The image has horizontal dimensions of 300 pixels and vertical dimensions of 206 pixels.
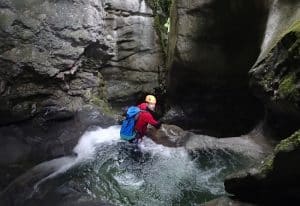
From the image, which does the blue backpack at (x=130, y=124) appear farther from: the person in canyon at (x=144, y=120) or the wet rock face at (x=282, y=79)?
the wet rock face at (x=282, y=79)

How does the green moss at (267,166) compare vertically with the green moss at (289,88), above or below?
below

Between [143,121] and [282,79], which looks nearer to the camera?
[282,79]

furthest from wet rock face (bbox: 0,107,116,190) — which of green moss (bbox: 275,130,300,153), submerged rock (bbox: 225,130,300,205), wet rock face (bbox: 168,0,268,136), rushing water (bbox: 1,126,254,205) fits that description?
green moss (bbox: 275,130,300,153)

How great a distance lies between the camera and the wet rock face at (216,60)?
888 centimetres

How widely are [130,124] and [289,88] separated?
4015mm

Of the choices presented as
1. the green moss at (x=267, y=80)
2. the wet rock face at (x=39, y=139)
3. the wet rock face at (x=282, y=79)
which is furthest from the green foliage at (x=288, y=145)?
the wet rock face at (x=39, y=139)

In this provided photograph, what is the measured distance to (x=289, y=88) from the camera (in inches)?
205

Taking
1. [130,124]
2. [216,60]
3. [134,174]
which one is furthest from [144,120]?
[216,60]

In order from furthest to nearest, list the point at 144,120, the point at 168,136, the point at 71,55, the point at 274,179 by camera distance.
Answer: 1. the point at 71,55
2. the point at 168,136
3. the point at 144,120
4. the point at 274,179

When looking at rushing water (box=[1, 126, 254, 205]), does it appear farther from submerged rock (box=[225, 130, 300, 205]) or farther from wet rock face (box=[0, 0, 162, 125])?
submerged rock (box=[225, 130, 300, 205])

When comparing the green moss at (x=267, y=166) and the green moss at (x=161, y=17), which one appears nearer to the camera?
the green moss at (x=267, y=166)

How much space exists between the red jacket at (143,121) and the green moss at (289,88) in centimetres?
328

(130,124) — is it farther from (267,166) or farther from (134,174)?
(267,166)

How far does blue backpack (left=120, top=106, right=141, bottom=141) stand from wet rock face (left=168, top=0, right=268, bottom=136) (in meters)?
2.06
